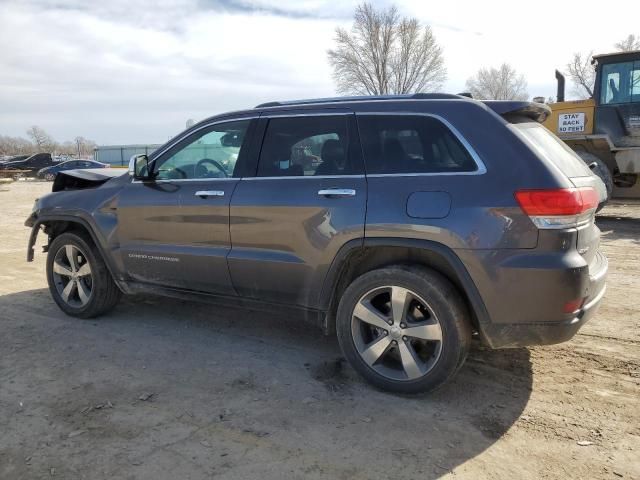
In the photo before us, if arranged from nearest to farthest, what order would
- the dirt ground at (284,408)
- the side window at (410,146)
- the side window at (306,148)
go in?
the dirt ground at (284,408)
the side window at (410,146)
the side window at (306,148)

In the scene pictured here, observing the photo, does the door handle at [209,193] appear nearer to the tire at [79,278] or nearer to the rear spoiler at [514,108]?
the tire at [79,278]

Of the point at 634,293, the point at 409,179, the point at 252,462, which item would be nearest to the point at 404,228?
the point at 409,179

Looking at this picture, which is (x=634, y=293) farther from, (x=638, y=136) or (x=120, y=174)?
(x=638, y=136)

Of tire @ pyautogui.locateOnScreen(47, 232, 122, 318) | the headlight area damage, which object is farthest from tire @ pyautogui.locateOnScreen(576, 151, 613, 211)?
tire @ pyautogui.locateOnScreen(47, 232, 122, 318)

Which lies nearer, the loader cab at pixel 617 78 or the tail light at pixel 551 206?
the tail light at pixel 551 206

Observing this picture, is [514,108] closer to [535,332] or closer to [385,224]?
[385,224]

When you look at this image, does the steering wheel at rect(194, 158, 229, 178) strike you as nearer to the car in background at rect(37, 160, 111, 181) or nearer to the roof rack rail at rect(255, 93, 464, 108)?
the roof rack rail at rect(255, 93, 464, 108)

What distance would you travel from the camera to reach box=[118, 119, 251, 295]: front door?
4.25 metres

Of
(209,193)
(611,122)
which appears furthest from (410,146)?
(611,122)

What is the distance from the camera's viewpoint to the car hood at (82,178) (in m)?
5.16

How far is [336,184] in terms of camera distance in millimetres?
3682

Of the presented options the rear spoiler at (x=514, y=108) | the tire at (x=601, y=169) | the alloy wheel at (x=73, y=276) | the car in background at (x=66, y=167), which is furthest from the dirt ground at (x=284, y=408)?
the car in background at (x=66, y=167)

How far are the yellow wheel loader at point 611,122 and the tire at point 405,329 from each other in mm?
8640

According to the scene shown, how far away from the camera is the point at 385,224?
3.45 meters
